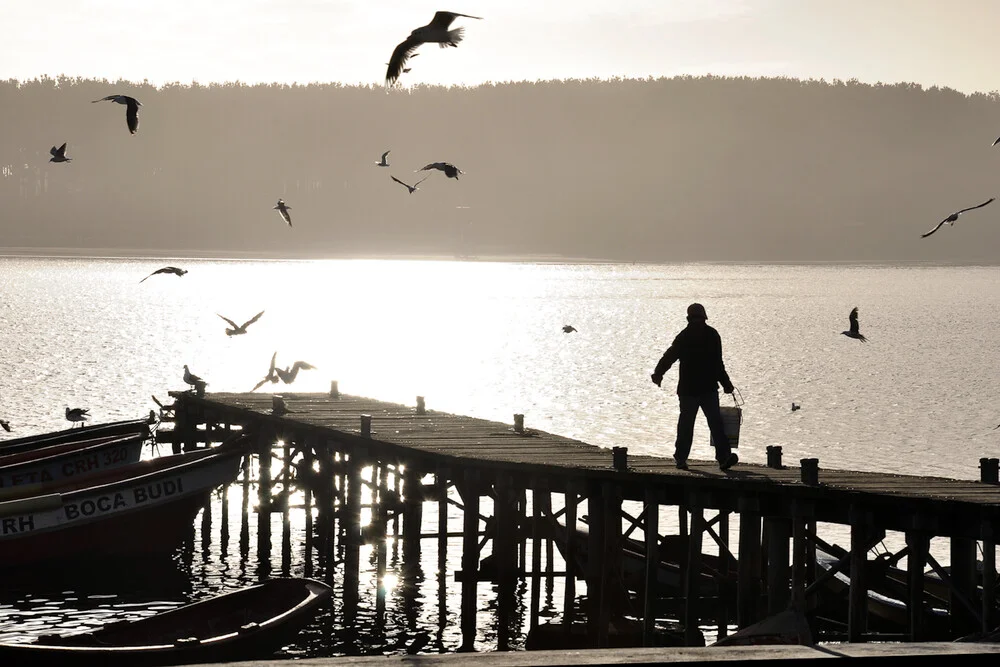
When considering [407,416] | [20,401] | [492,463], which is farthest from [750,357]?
[492,463]

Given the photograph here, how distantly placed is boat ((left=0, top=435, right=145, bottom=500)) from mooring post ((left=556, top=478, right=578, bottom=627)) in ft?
39.7

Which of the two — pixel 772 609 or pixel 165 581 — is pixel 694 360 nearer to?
pixel 772 609

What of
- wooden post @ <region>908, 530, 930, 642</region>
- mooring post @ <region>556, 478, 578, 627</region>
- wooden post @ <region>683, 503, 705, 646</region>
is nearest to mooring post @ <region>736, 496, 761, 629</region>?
wooden post @ <region>683, 503, 705, 646</region>

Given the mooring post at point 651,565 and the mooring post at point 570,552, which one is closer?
the mooring post at point 651,565

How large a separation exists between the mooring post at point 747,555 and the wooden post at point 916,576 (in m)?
1.97

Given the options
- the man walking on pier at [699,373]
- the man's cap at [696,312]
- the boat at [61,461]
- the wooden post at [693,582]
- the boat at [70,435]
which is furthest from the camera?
the boat at [70,435]

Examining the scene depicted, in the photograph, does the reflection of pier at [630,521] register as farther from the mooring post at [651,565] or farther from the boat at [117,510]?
the boat at [117,510]

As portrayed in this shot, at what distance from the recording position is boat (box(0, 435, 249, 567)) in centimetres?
2833

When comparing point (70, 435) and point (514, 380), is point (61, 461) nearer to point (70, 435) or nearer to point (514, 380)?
point (70, 435)

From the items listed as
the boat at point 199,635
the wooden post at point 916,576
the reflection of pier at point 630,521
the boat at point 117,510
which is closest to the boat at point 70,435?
the reflection of pier at point 630,521

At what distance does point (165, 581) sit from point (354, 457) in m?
5.67

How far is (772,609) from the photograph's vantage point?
17.6 metres

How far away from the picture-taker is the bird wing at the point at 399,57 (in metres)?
15.9

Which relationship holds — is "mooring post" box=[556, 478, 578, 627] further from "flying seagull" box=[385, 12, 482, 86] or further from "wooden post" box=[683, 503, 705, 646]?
"flying seagull" box=[385, 12, 482, 86]
